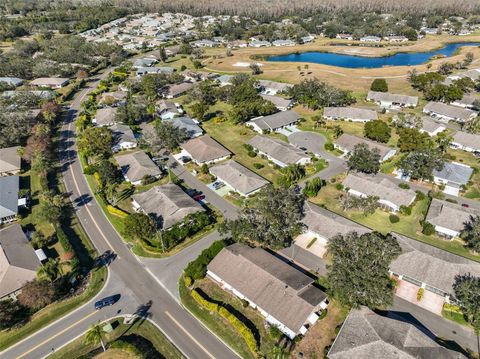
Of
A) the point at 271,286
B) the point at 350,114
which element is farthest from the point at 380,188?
the point at 350,114

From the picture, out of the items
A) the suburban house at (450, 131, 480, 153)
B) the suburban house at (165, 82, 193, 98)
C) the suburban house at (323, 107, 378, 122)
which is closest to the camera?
the suburban house at (450, 131, 480, 153)

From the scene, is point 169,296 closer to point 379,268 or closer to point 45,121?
point 379,268

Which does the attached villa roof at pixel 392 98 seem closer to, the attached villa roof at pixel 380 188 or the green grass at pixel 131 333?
the attached villa roof at pixel 380 188

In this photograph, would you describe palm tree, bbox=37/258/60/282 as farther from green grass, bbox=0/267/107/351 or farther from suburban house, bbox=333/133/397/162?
suburban house, bbox=333/133/397/162

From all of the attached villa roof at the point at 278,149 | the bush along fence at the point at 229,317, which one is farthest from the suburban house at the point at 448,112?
the bush along fence at the point at 229,317

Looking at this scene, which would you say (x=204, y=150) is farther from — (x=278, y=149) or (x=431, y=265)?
(x=431, y=265)

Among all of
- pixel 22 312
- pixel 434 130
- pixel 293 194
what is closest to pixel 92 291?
pixel 22 312

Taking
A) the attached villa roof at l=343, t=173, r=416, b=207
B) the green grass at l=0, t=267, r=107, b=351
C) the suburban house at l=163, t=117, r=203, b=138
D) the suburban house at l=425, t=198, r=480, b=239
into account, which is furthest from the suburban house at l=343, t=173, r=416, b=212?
the green grass at l=0, t=267, r=107, b=351
